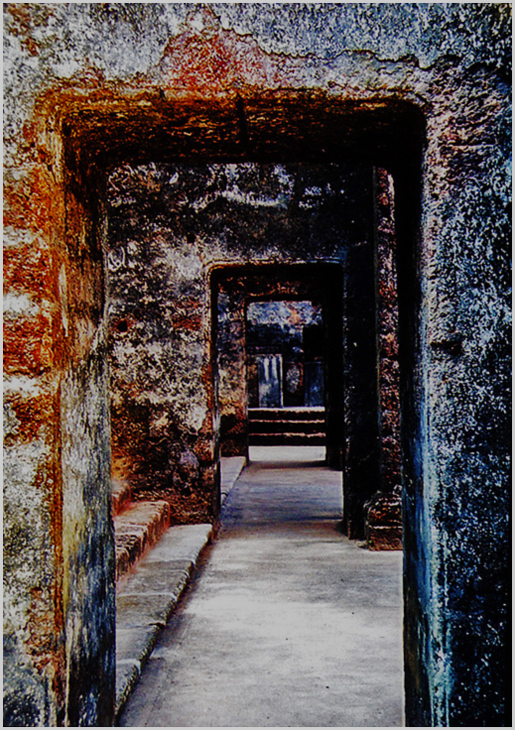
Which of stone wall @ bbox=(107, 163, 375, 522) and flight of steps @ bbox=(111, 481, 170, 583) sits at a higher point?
stone wall @ bbox=(107, 163, 375, 522)

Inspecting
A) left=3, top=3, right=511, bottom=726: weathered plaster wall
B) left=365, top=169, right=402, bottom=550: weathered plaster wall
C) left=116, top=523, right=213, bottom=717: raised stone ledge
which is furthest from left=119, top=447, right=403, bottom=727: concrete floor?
left=3, top=3, right=511, bottom=726: weathered plaster wall

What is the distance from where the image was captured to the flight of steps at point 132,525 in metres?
3.56

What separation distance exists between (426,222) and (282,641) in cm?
201

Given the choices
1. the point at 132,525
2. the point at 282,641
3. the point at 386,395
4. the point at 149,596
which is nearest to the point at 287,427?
the point at 386,395

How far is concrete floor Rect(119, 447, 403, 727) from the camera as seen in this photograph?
2.24 meters

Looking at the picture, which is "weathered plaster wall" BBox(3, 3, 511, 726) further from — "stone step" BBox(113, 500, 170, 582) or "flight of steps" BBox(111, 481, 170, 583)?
"stone step" BBox(113, 500, 170, 582)

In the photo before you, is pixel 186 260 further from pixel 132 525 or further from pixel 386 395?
pixel 132 525

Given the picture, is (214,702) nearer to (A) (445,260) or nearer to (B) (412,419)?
(B) (412,419)

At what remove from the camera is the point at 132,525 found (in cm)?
409

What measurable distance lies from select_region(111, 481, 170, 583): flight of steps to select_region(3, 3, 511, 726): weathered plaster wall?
181 centimetres

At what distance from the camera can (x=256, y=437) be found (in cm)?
1272

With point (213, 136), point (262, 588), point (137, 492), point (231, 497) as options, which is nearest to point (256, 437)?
point (231, 497)

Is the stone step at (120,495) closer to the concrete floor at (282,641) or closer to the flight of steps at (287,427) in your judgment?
the concrete floor at (282,641)

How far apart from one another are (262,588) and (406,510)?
2.00 meters
